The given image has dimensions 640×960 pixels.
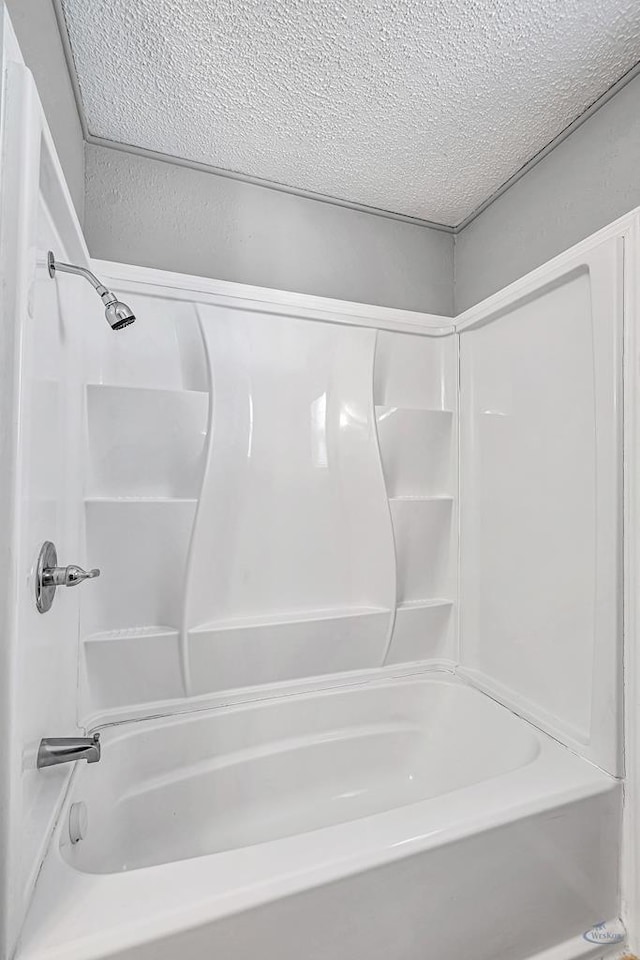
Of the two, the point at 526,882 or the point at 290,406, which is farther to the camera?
the point at 290,406

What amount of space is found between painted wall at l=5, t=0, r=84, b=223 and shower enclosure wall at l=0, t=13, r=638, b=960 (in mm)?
211

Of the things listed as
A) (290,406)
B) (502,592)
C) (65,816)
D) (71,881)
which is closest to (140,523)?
(290,406)

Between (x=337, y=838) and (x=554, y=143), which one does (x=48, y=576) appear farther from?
(x=554, y=143)

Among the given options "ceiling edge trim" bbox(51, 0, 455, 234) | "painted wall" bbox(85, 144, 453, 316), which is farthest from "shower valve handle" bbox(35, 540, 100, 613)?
"ceiling edge trim" bbox(51, 0, 455, 234)

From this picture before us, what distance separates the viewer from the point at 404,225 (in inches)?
82.5

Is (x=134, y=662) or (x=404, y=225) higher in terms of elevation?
(x=404, y=225)

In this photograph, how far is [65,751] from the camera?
101 cm

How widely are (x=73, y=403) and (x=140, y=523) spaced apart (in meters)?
0.42

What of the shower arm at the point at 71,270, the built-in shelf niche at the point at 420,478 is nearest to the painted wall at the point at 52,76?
the shower arm at the point at 71,270

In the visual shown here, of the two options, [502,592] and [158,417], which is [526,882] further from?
[158,417]

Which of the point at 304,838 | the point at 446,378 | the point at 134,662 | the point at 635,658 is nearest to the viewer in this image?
the point at 304,838

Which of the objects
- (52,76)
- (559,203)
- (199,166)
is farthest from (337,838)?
(199,166)

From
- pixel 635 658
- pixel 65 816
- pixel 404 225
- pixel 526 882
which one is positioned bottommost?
pixel 526 882

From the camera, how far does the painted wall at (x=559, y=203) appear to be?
143cm
